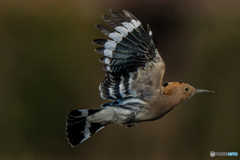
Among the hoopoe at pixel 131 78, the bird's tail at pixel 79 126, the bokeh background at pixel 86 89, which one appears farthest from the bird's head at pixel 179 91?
the bokeh background at pixel 86 89

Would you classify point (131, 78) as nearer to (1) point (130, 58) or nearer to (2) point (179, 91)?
(1) point (130, 58)

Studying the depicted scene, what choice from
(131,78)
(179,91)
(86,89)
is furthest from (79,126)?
(86,89)

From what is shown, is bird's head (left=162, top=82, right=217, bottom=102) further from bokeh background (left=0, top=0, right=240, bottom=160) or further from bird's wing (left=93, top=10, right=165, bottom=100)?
bokeh background (left=0, top=0, right=240, bottom=160)

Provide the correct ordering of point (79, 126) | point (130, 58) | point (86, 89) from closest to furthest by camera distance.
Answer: point (130, 58) → point (79, 126) → point (86, 89)

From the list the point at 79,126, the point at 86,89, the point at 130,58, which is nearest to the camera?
the point at 130,58

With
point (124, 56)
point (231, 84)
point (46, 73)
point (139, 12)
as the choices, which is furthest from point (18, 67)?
point (231, 84)

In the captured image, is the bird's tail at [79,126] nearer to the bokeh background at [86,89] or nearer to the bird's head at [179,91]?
the bird's head at [179,91]

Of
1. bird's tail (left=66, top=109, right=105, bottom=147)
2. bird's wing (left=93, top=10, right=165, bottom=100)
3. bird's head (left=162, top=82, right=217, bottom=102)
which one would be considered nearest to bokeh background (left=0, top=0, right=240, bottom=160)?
bird's tail (left=66, top=109, right=105, bottom=147)
